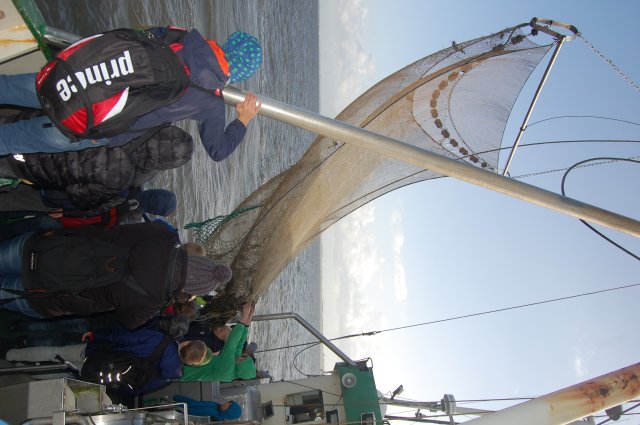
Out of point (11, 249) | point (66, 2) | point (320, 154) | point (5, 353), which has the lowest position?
point (5, 353)

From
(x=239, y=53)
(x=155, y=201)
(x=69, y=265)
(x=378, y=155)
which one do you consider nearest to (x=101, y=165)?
(x=69, y=265)

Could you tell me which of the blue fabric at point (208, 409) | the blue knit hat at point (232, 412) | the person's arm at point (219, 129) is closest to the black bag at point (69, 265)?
the person's arm at point (219, 129)

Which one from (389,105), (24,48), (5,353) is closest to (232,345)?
(5,353)

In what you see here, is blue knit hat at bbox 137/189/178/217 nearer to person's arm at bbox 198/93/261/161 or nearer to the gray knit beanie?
the gray knit beanie

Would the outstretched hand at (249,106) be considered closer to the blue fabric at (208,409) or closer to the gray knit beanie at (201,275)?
the gray knit beanie at (201,275)

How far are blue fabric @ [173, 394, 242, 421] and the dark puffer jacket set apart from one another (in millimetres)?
3249

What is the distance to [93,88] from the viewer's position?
334 centimetres

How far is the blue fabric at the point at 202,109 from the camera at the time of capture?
3857 millimetres

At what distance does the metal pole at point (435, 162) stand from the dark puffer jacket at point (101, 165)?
0.78 metres

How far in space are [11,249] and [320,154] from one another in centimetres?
335

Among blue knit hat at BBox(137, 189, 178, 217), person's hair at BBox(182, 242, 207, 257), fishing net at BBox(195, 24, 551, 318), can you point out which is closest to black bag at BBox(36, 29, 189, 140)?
person's hair at BBox(182, 242, 207, 257)

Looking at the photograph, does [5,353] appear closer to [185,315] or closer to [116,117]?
[185,315]

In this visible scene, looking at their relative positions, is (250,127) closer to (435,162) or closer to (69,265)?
(69,265)

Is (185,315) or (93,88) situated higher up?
(93,88)
